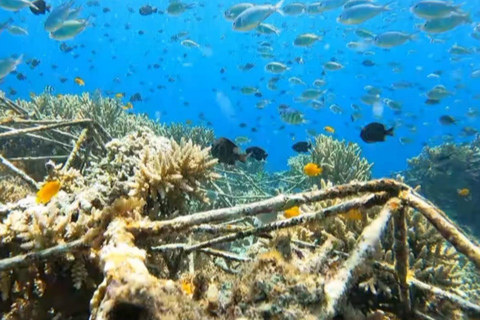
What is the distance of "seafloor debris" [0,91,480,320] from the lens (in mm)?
1152

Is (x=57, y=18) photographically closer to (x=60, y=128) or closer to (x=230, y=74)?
(x=60, y=128)

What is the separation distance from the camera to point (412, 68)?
316 ft

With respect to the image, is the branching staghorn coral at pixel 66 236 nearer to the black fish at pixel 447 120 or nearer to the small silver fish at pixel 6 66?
the small silver fish at pixel 6 66

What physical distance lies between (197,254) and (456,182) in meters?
11.3

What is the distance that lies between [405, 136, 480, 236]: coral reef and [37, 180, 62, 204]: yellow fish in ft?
35.4

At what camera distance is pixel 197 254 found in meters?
2.94

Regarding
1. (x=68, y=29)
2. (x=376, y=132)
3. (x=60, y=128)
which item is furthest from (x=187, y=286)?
(x=68, y=29)

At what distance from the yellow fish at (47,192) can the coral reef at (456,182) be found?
35.4 feet

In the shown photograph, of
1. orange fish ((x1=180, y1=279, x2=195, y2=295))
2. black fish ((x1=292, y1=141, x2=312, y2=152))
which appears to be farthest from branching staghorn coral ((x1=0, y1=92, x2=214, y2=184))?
black fish ((x1=292, y1=141, x2=312, y2=152))

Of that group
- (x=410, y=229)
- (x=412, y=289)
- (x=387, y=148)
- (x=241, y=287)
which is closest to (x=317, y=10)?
(x=410, y=229)

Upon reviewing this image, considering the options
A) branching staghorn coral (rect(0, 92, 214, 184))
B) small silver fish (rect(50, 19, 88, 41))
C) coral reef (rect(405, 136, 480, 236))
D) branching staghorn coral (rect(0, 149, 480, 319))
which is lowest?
branching staghorn coral (rect(0, 149, 480, 319))

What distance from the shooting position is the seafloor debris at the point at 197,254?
3.78 ft

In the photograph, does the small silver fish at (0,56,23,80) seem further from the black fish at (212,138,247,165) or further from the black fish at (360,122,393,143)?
the black fish at (360,122,393,143)

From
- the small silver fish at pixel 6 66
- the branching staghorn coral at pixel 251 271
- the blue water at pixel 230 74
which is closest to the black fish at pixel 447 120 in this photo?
the branching staghorn coral at pixel 251 271
